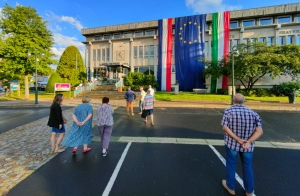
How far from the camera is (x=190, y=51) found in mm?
25531

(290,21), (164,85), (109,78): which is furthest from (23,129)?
(290,21)

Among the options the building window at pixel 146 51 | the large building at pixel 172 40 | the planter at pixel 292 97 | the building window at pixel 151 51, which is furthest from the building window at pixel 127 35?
the planter at pixel 292 97

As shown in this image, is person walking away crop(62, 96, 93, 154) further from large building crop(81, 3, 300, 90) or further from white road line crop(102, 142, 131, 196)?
large building crop(81, 3, 300, 90)

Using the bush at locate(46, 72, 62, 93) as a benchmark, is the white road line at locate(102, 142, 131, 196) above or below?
below

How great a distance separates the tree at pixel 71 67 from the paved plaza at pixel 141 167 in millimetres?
28915

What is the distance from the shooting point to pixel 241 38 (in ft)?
84.5

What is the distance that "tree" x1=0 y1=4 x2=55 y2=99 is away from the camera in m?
18.0

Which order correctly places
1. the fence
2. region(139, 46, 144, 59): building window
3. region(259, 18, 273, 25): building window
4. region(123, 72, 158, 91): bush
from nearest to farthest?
the fence < region(123, 72, 158, 91): bush < region(259, 18, 273, 25): building window < region(139, 46, 144, 59): building window

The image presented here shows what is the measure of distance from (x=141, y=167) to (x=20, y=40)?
75.1 ft

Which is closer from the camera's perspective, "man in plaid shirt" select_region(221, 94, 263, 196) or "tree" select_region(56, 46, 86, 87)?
"man in plaid shirt" select_region(221, 94, 263, 196)

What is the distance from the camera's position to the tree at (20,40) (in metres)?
18.0

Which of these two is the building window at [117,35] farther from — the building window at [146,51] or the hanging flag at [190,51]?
the hanging flag at [190,51]

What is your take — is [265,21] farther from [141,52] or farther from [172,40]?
[141,52]

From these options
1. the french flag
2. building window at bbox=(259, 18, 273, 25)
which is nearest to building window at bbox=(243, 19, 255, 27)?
building window at bbox=(259, 18, 273, 25)
